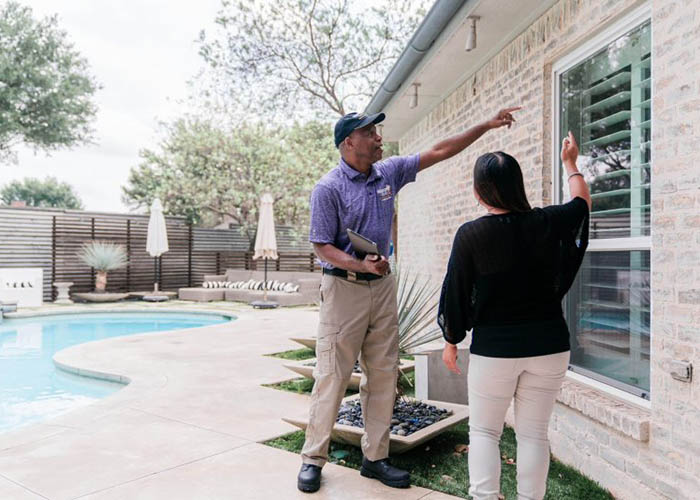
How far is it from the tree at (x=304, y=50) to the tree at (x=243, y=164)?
Answer: 1.15 metres

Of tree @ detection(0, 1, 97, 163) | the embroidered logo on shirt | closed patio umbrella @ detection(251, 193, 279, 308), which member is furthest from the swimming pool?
tree @ detection(0, 1, 97, 163)

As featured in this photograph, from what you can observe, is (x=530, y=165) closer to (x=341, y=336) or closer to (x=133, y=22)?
(x=341, y=336)

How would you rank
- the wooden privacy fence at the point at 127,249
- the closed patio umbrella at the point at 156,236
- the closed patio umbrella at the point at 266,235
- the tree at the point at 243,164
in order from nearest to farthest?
the closed patio umbrella at the point at 266,235, the wooden privacy fence at the point at 127,249, the closed patio umbrella at the point at 156,236, the tree at the point at 243,164

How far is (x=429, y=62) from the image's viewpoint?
491 centimetres

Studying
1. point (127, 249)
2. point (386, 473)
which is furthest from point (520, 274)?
point (127, 249)

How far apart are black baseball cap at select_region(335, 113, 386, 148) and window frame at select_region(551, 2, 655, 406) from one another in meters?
1.29

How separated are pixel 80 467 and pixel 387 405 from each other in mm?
1697

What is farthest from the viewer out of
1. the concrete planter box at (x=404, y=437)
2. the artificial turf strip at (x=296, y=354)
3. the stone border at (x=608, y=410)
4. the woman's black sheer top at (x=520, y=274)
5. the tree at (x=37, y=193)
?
the tree at (x=37, y=193)

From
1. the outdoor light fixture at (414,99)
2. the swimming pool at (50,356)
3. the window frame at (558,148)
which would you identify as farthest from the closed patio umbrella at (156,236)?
the window frame at (558,148)

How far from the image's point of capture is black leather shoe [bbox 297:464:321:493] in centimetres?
273

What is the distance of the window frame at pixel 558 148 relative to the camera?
2.76 m

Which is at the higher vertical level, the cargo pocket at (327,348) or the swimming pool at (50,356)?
the cargo pocket at (327,348)

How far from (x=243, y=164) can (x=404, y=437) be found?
15.2 m

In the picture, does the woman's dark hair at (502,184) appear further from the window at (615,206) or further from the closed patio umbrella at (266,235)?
the closed patio umbrella at (266,235)
